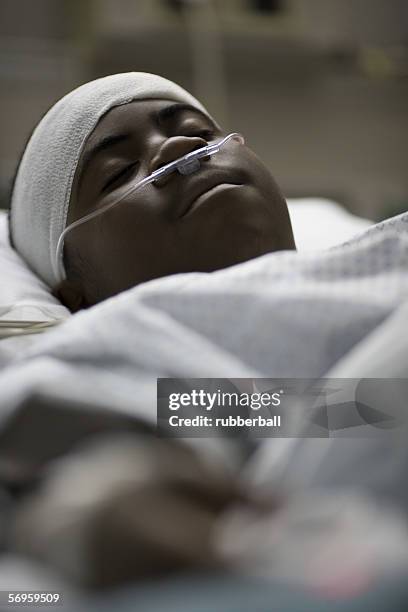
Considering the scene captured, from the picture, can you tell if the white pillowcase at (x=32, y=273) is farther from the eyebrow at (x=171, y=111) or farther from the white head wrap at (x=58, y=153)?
the eyebrow at (x=171, y=111)

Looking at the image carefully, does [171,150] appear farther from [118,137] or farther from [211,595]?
[211,595]

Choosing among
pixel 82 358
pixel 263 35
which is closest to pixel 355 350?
pixel 82 358

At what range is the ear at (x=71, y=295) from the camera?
0.90 meters

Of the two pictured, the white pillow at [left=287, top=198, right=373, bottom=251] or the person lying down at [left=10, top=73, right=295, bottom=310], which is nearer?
the person lying down at [left=10, top=73, right=295, bottom=310]

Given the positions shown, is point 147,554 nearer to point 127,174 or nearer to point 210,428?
point 210,428

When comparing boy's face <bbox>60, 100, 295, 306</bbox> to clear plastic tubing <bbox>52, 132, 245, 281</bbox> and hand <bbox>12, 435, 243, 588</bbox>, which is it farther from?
hand <bbox>12, 435, 243, 588</bbox>

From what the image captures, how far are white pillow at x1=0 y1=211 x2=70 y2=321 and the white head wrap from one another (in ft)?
0.08

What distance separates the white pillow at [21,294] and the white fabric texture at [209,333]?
203 mm

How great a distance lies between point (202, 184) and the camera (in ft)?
2.62

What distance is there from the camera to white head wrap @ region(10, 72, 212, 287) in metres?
0.91

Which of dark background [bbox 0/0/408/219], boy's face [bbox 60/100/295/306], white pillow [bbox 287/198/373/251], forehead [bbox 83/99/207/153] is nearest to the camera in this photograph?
boy's face [bbox 60/100/295/306]

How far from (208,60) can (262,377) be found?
5.37ft

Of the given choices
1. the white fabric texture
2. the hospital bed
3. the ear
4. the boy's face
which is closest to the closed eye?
the boy's face

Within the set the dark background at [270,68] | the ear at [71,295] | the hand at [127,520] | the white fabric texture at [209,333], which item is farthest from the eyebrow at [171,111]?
the dark background at [270,68]
